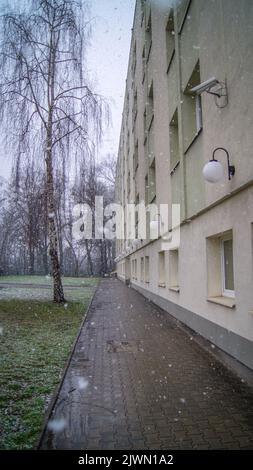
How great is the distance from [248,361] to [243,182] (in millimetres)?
2497

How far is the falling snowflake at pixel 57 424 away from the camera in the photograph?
356 centimetres

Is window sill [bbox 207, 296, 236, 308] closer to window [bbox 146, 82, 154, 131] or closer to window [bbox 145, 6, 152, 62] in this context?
window [bbox 146, 82, 154, 131]

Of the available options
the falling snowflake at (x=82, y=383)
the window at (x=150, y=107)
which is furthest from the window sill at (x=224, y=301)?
the window at (x=150, y=107)

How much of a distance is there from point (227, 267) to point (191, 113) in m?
4.39

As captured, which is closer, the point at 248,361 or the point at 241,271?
the point at 248,361

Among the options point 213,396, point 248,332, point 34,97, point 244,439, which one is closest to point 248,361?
point 248,332

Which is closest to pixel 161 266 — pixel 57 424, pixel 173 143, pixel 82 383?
pixel 173 143

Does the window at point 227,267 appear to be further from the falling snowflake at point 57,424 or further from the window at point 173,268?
the window at point 173,268

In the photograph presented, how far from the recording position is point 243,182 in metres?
5.15

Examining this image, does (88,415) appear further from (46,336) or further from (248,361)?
(46,336)

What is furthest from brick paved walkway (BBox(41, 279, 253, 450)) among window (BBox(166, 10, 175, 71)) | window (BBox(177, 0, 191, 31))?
window (BBox(166, 10, 175, 71))

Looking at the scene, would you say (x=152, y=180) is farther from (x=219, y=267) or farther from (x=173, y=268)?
(x=219, y=267)

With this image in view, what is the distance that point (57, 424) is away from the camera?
3.68 m
